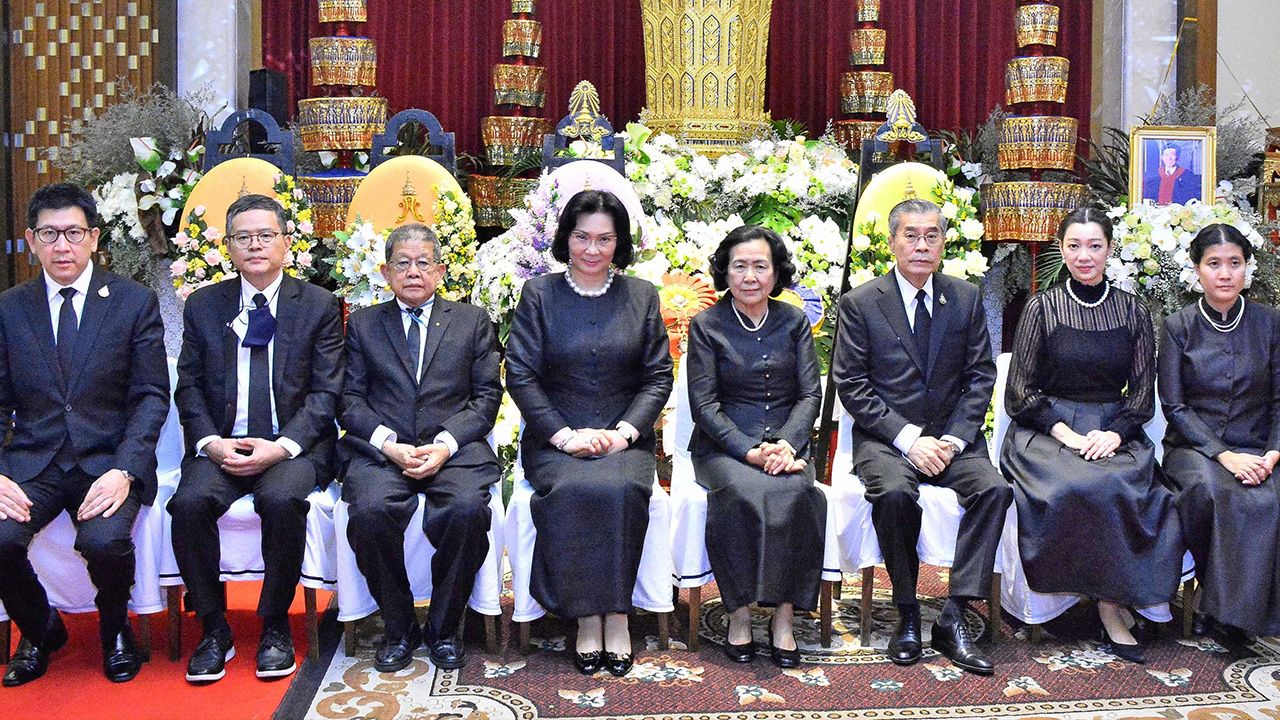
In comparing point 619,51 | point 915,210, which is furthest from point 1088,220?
point 619,51

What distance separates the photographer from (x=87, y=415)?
3779 mm

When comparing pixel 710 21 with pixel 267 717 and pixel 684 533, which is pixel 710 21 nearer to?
pixel 684 533

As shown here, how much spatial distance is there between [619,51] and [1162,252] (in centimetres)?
447

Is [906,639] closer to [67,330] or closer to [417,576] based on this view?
[417,576]

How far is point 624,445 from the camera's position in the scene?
12.8ft

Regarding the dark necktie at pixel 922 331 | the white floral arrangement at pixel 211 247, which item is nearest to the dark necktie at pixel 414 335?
the white floral arrangement at pixel 211 247

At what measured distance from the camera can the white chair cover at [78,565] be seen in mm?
3695

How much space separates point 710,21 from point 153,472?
4523 millimetres

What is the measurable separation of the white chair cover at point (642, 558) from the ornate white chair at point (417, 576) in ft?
0.18

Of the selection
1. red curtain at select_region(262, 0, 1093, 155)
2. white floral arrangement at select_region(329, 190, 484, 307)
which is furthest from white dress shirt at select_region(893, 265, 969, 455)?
red curtain at select_region(262, 0, 1093, 155)

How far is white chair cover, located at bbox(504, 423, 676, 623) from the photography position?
3.81 meters

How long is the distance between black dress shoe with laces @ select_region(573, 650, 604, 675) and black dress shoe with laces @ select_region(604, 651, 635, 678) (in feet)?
0.07

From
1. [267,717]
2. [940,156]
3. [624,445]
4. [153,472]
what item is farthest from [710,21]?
[267,717]

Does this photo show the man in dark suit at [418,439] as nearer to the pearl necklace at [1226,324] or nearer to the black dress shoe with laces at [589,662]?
the black dress shoe with laces at [589,662]
